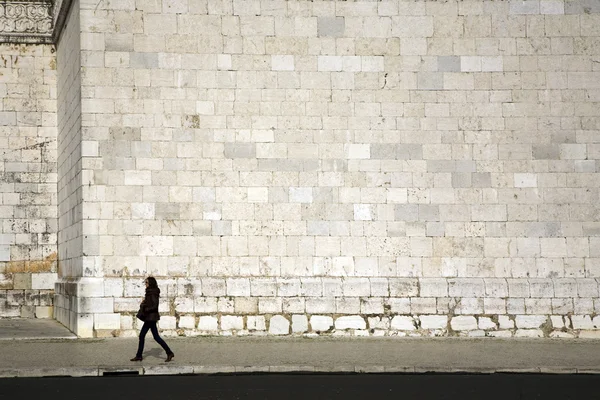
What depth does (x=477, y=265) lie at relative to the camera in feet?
59.3

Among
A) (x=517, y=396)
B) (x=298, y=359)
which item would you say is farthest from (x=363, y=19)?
(x=517, y=396)

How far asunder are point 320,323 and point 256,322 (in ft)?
3.68

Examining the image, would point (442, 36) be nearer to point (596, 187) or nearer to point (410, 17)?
point (410, 17)

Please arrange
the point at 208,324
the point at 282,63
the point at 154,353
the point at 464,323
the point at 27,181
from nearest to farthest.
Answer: the point at 154,353, the point at 208,324, the point at 464,323, the point at 282,63, the point at 27,181

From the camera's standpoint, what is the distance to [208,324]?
17.6 m

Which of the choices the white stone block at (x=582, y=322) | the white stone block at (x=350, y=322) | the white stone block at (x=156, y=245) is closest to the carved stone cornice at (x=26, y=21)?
the white stone block at (x=156, y=245)

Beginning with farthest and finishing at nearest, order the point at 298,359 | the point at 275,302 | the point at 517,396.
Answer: the point at 275,302, the point at 298,359, the point at 517,396

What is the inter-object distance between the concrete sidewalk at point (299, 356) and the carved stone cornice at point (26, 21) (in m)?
7.74

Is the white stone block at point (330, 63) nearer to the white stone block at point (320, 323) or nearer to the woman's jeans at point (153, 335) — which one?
the white stone block at point (320, 323)

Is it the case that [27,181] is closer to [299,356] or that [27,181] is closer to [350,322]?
[350,322]

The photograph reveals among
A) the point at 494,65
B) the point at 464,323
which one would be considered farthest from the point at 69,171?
the point at 494,65

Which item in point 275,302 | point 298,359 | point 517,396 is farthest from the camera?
point 275,302

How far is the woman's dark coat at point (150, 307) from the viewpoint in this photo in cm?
1516

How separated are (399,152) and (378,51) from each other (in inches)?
74.4
